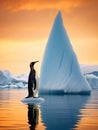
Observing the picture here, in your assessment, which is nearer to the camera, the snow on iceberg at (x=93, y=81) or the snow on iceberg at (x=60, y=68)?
the snow on iceberg at (x=60, y=68)

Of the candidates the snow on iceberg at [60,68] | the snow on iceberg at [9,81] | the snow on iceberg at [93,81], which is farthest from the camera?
the snow on iceberg at [9,81]

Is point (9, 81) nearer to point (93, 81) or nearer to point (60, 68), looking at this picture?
point (93, 81)

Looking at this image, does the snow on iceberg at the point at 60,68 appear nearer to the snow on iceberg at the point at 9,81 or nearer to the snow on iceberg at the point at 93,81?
the snow on iceberg at the point at 93,81

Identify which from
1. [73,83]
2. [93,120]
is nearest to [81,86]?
[73,83]

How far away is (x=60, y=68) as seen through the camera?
4494 centimetres

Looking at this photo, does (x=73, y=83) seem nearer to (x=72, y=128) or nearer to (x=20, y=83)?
(x=72, y=128)

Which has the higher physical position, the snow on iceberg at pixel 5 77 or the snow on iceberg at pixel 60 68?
the snow on iceberg at pixel 5 77

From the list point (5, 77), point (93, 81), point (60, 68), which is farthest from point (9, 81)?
point (60, 68)

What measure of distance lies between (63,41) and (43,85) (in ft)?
15.2

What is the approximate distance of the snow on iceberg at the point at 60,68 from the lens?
4425 centimetres

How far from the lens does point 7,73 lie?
387 feet

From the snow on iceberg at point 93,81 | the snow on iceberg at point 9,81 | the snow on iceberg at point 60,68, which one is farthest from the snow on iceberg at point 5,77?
the snow on iceberg at point 60,68

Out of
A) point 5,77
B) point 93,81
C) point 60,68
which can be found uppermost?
point 5,77

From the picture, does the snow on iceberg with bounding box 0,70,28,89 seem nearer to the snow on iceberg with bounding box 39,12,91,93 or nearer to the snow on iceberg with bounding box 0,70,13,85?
the snow on iceberg with bounding box 0,70,13,85
